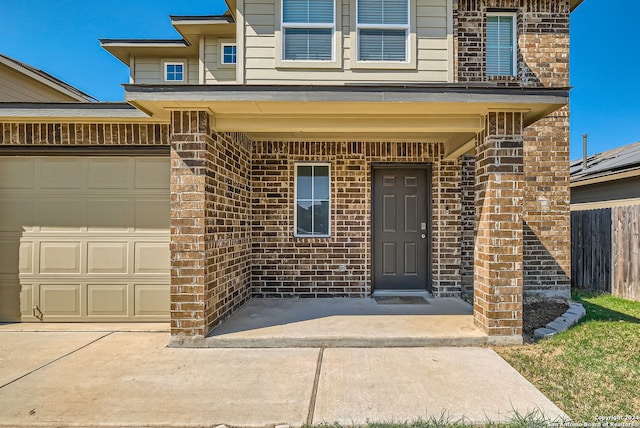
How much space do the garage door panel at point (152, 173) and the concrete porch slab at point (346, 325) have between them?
7.00 ft

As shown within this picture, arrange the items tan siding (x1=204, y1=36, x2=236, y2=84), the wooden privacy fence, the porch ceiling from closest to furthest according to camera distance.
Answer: the porch ceiling < the wooden privacy fence < tan siding (x1=204, y1=36, x2=236, y2=84)

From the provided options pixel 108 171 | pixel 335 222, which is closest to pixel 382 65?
pixel 335 222

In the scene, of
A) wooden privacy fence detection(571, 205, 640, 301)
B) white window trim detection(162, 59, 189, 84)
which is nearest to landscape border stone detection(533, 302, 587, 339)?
wooden privacy fence detection(571, 205, 640, 301)

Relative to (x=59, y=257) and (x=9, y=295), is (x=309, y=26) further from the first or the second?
(x=9, y=295)

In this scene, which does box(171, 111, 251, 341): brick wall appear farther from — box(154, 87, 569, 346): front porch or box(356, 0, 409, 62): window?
box(356, 0, 409, 62): window

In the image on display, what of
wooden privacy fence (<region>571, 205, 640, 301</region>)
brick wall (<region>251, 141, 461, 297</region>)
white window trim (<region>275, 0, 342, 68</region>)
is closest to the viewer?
white window trim (<region>275, 0, 342, 68</region>)

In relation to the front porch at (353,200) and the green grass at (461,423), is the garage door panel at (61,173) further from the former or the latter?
the green grass at (461,423)

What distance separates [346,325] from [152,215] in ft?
10.0

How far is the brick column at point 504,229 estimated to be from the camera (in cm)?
439

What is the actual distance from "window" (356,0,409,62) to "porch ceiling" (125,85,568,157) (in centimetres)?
185

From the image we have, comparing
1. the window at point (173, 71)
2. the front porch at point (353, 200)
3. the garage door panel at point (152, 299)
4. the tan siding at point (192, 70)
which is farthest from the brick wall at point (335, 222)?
the window at point (173, 71)

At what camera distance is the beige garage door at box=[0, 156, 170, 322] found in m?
5.32

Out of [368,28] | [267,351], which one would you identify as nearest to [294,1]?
[368,28]

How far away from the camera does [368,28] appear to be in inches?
235
